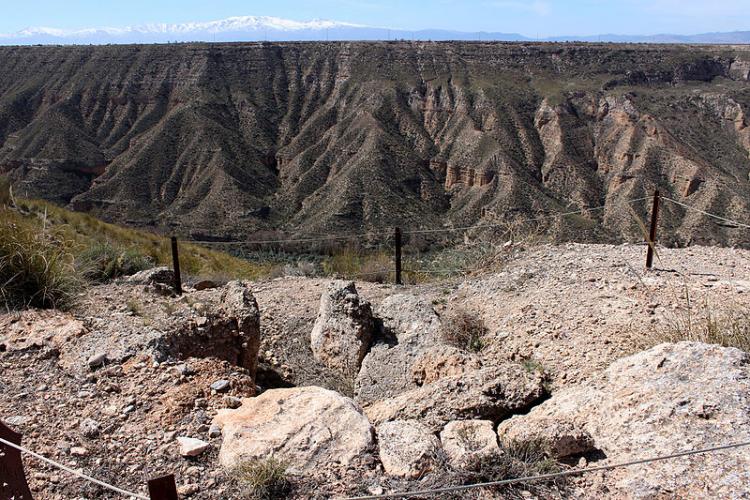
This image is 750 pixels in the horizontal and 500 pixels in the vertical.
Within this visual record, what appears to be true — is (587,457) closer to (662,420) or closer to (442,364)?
(662,420)

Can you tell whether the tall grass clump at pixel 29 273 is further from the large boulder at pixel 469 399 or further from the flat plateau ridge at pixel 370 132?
the flat plateau ridge at pixel 370 132

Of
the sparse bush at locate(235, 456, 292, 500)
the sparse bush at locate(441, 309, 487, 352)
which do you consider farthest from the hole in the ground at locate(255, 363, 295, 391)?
the sparse bush at locate(235, 456, 292, 500)

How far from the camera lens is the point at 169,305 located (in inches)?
276

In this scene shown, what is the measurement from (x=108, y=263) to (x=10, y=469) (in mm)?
6507

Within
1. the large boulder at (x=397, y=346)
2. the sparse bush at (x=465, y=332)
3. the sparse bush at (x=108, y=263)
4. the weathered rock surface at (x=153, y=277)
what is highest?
the sparse bush at (x=108, y=263)

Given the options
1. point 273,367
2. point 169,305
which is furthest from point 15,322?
point 273,367

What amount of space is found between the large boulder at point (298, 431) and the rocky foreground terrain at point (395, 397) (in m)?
0.01

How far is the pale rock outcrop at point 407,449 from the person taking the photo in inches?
133

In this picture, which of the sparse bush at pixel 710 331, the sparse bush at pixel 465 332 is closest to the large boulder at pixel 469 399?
the sparse bush at pixel 710 331

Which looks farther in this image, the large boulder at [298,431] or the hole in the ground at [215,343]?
the hole in the ground at [215,343]

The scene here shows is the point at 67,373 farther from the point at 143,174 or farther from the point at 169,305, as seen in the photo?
the point at 143,174

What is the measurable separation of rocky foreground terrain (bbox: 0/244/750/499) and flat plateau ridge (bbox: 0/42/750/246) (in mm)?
36938

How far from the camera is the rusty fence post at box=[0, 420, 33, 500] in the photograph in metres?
2.79

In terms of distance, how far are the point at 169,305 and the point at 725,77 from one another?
71.4 meters
